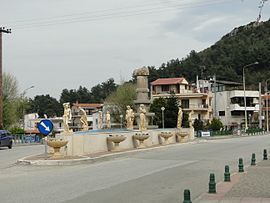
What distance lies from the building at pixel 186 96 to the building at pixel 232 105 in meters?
4.36

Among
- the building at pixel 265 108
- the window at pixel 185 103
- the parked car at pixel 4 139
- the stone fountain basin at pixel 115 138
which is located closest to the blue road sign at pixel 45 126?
the stone fountain basin at pixel 115 138

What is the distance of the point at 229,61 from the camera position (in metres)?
115

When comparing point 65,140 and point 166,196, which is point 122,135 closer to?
point 65,140

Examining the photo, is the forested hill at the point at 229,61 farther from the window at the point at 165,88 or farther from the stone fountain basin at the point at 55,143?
the stone fountain basin at the point at 55,143

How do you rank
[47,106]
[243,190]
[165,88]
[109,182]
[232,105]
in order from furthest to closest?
[47,106] → [232,105] → [165,88] → [109,182] → [243,190]

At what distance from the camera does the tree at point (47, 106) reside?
490 ft

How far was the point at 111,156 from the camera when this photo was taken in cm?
2408

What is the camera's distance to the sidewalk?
10453 mm

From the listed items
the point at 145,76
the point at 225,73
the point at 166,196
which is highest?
the point at 225,73

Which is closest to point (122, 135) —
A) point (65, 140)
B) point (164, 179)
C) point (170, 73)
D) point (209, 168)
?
point (65, 140)

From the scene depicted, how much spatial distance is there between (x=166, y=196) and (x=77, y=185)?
322 cm

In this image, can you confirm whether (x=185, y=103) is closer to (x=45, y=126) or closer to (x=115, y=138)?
(x=115, y=138)

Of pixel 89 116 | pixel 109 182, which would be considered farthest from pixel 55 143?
pixel 89 116

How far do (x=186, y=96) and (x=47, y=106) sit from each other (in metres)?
70.5
